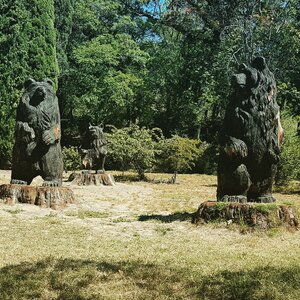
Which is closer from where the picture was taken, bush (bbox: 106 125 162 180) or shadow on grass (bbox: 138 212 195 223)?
shadow on grass (bbox: 138 212 195 223)

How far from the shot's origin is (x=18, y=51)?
74.2 ft

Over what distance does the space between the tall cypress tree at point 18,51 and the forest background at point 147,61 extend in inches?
2.0

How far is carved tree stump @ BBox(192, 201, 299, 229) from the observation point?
672 centimetres

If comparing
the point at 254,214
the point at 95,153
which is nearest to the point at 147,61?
the point at 95,153

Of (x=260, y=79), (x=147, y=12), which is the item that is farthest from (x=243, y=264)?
(x=147, y=12)

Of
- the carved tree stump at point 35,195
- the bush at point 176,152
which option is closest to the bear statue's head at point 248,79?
the carved tree stump at point 35,195

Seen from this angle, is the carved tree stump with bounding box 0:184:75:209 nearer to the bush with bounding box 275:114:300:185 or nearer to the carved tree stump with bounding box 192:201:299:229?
the carved tree stump with bounding box 192:201:299:229

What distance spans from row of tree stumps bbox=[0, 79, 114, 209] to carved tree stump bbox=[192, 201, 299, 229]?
3517 mm

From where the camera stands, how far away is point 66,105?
29.9 m

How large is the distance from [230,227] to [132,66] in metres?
24.3

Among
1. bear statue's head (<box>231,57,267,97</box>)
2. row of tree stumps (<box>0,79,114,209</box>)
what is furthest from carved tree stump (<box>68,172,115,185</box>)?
bear statue's head (<box>231,57,267,97</box>)

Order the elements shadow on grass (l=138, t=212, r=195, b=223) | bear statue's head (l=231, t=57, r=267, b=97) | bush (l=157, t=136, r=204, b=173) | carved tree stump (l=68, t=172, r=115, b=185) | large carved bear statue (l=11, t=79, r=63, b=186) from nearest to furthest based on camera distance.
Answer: bear statue's head (l=231, t=57, r=267, b=97)
shadow on grass (l=138, t=212, r=195, b=223)
large carved bear statue (l=11, t=79, r=63, b=186)
carved tree stump (l=68, t=172, r=115, b=185)
bush (l=157, t=136, r=204, b=173)

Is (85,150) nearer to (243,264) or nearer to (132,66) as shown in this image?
(243,264)

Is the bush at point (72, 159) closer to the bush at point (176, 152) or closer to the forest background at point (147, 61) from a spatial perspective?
the forest background at point (147, 61)
